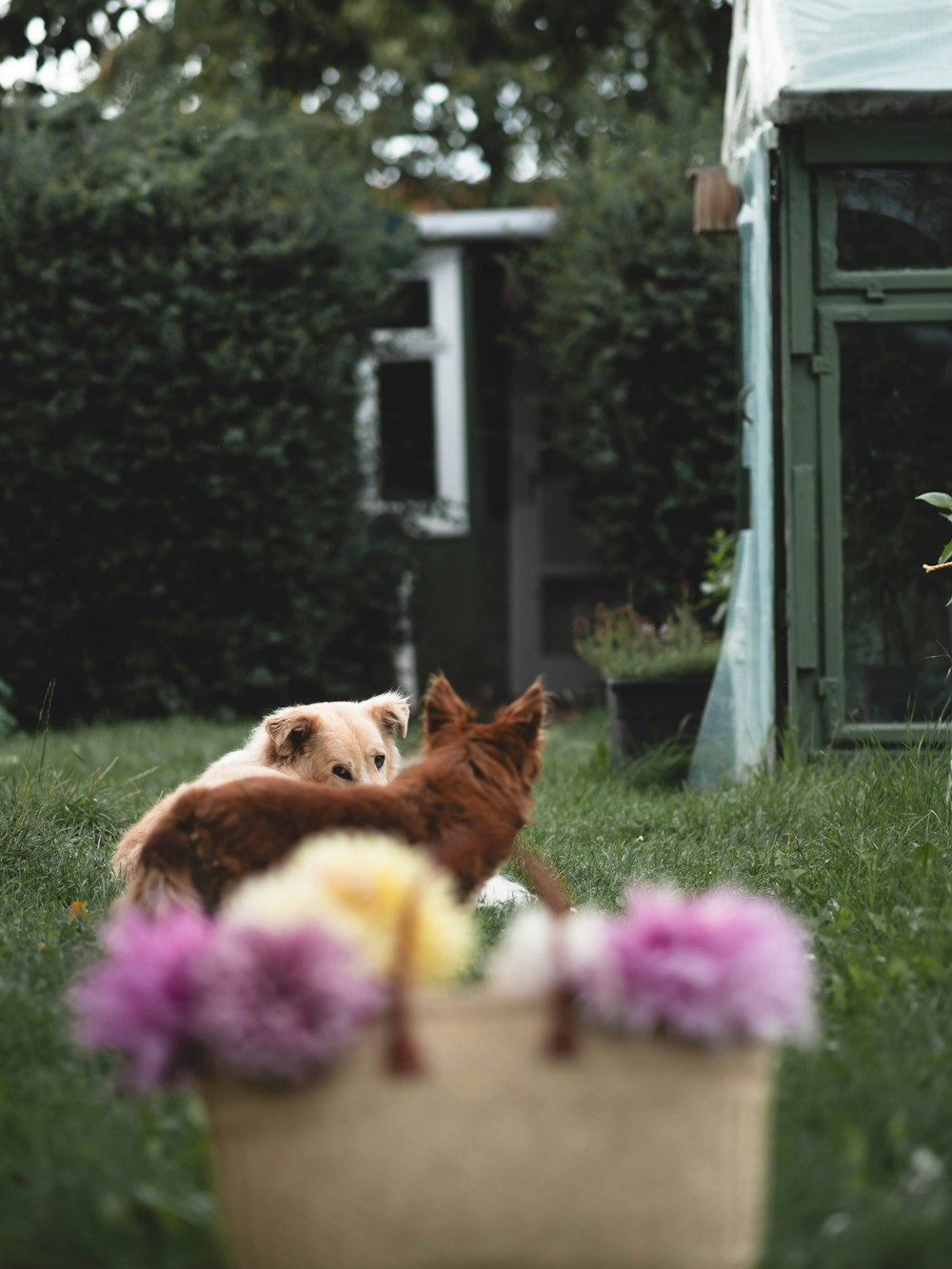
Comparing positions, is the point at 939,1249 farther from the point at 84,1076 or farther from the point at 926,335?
the point at 926,335

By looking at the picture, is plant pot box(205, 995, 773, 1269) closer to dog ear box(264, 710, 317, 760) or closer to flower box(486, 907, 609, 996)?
flower box(486, 907, 609, 996)

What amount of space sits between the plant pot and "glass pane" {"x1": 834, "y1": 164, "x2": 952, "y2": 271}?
4666mm

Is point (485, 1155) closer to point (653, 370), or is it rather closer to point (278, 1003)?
point (278, 1003)

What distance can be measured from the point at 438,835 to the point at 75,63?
778cm

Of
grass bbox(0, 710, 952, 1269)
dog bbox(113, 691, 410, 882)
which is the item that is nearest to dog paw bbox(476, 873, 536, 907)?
A: grass bbox(0, 710, 952, 1269)

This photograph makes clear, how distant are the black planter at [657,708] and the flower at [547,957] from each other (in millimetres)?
4871

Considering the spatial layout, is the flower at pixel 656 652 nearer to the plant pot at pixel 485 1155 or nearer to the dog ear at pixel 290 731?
the dog ear at pixel 290 731

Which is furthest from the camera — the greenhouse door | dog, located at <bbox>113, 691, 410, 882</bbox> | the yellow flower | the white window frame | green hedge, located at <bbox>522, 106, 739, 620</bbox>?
the white window frame

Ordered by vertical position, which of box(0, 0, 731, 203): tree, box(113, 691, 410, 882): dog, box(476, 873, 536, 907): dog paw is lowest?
box(476, 873, 536, 907): dog paw

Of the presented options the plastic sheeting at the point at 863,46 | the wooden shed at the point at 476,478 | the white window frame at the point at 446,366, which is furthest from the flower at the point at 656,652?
the white window frame at the point at 446,366

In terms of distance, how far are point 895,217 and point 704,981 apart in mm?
4745

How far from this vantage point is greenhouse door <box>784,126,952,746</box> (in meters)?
5.71

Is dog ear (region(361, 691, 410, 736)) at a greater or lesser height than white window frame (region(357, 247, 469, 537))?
lesser

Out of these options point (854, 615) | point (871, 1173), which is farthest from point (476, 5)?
point (871, 1173)
